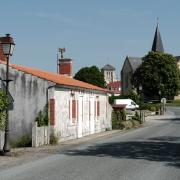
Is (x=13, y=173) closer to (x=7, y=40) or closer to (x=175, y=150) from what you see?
(x=7, y=40)

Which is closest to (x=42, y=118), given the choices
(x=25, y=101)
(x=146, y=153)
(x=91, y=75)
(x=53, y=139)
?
(x=53, y=139)

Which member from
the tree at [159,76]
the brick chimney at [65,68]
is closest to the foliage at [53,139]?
the brick chimney at [65,68]

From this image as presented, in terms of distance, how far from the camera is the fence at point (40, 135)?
2153cm

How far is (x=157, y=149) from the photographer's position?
2047 centimetres

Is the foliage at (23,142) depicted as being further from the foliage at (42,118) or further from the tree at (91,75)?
the tree at (91,75)

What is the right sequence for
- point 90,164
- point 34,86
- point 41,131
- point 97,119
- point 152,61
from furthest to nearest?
point 152,61
point 97,119
point 34,86
point 41,131
point 90,164

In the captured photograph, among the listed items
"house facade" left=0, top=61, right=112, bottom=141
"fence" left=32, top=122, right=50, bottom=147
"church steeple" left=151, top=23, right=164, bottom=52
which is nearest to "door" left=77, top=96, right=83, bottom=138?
"house facade" left=0, top=61, right=112, bottom=141

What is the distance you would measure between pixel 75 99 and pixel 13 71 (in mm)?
5074

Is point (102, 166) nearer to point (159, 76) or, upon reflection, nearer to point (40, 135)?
point (40, 135)

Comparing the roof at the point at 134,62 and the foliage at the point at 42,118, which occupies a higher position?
the roof at the point at 134,62

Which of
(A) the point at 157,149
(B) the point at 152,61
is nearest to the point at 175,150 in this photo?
(A) the point at 157,149

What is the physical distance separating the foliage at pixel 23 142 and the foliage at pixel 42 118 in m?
0.83

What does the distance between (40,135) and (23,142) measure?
3.80 feet

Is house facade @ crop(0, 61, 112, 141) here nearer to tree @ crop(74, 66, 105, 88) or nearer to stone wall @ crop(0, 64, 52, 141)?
stone wall @ crop(0, 64, 52, 141)
